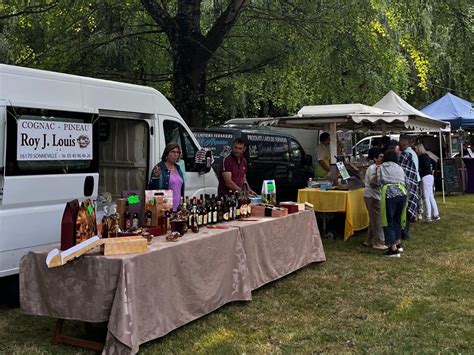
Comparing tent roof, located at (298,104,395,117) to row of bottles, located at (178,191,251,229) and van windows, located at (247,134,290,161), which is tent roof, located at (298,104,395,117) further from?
row of bottles, located at (178,191,251,229)

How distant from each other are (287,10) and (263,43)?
105 centimetres

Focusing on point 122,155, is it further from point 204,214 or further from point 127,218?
point 127,218

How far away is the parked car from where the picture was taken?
9.85 m

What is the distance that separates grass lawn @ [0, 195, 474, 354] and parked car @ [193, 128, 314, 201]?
3.44 m

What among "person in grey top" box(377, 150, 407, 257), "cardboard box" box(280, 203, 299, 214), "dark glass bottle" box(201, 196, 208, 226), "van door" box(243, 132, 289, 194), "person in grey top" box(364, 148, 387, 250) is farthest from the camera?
"van door" box(243, 132, 289, 194)

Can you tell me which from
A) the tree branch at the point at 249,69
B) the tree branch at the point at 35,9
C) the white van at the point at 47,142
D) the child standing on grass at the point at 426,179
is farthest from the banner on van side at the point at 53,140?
the child standing on grass at the point at 426,179

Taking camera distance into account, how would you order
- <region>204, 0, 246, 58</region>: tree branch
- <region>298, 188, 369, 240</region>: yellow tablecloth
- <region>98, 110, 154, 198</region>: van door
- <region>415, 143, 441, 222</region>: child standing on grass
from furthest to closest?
<region>415, 143, 441, 222</region>: child standing on grass, <region>204, 0, 246, 58</region>: tree branch, <region>298, 188, 369, 240</region>: yellow tablecloth, <region>98, 110, 154, 198</region>: van door

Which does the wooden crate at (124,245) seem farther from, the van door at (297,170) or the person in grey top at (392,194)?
the van door at (297,170)

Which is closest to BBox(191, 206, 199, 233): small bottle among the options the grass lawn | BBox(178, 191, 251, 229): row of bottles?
BBox(178, 191, 251, 229): row of bottles

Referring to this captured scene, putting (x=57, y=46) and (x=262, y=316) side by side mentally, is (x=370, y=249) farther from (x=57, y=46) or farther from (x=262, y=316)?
(x=57, y=46)

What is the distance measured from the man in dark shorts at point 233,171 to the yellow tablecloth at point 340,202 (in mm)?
1955

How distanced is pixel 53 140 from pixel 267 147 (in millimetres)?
6328

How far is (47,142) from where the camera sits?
202 inches

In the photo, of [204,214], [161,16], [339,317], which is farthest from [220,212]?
[161,16]
